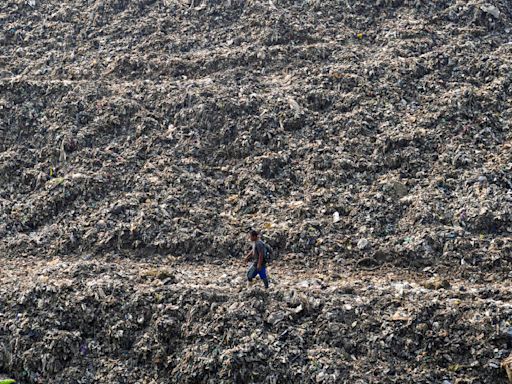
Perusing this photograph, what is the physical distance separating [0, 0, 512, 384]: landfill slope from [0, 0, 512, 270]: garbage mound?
1.3 inches

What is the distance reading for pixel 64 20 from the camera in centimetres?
1370

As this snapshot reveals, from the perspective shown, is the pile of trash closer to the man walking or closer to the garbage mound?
the man walking

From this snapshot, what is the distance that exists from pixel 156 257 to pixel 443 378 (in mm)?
4092

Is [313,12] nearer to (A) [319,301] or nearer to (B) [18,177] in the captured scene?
(B) [18,177]

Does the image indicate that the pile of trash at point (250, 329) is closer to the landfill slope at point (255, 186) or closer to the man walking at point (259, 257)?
the landfill slope at point (255, 186)

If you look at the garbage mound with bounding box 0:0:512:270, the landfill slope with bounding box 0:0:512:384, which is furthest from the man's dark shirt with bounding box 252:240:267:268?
the garbage mound with bounding box 0:0:512:270

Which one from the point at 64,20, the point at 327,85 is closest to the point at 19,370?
the point at 327,85

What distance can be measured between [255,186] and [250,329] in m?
2.95

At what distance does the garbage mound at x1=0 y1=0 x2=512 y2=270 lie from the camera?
30.0 ft

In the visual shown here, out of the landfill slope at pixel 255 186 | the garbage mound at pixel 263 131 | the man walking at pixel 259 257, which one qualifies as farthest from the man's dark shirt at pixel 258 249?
the garbage mound at pixel 263 131

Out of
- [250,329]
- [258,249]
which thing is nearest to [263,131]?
[258,249]

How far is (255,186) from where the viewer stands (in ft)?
32.4

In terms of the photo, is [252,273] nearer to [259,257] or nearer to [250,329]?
[259,257]

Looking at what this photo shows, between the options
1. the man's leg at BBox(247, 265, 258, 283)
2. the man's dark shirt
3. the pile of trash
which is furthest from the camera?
the man's leg at BBox(247, 265, 258, 283)
